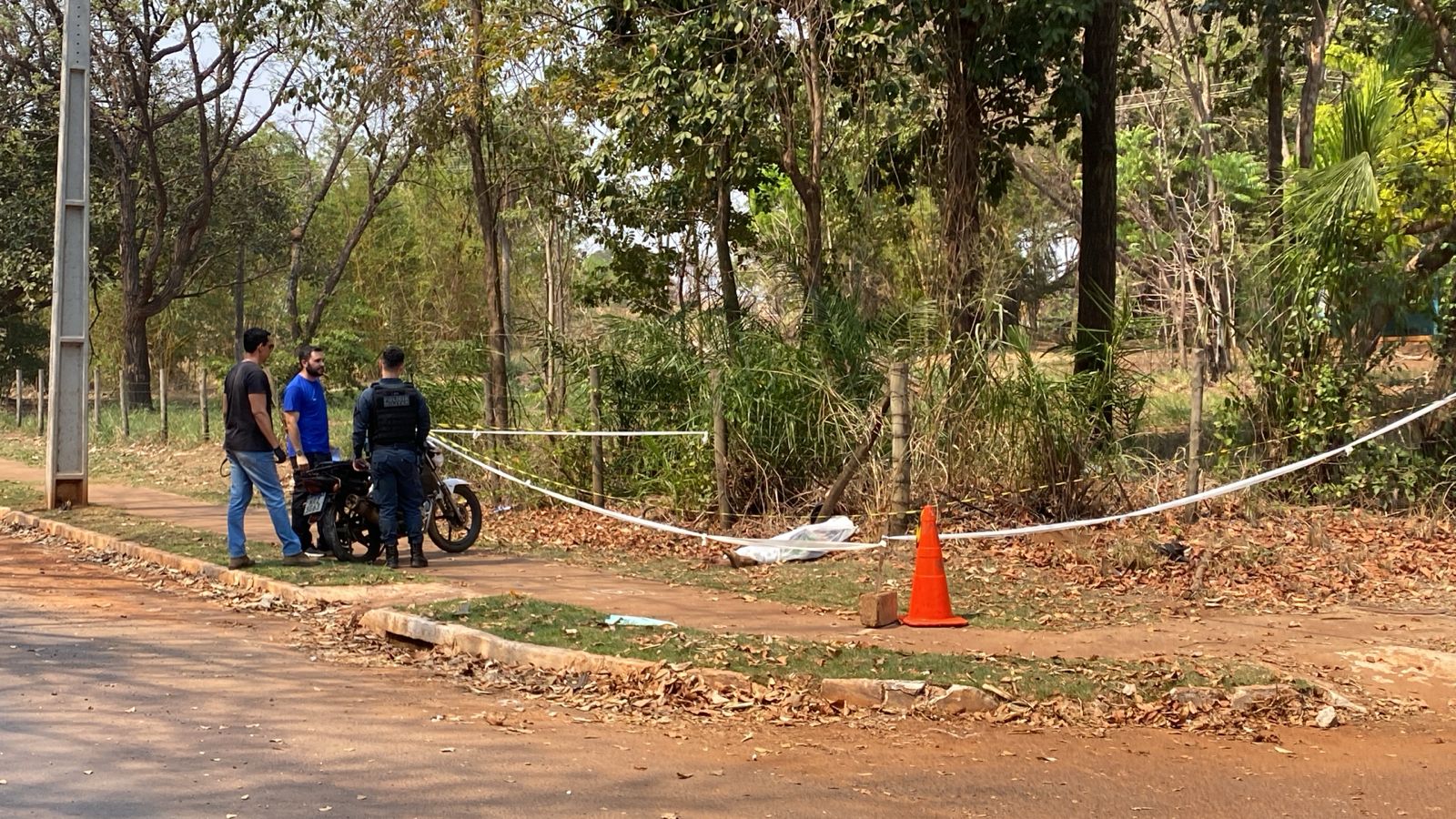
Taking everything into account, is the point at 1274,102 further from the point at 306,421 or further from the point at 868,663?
the point at 868,663

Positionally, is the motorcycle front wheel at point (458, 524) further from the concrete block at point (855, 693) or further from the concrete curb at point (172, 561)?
the concrete block at point (855, 693)

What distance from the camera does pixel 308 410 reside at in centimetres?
1186

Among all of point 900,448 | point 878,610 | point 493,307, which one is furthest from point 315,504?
point 493,307

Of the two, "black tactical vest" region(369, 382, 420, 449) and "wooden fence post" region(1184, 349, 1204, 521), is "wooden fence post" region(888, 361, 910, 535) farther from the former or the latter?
"black tactical vest" region(369, 382, 420, 449)

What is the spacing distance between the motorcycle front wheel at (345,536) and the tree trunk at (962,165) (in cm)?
611

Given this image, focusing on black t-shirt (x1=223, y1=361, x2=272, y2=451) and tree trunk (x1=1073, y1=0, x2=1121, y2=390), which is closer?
black t-shirt (x1=223, y1=361, x2=272, y2=451)

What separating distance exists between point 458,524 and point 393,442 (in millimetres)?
1494

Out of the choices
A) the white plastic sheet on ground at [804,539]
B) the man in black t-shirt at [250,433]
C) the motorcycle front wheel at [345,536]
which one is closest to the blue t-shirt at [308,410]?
the motorcycle front wheel at [345,536]

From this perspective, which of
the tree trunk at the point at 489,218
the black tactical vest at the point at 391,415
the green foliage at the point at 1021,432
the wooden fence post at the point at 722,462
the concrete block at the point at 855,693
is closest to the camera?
the concrete block at the point at 855,693

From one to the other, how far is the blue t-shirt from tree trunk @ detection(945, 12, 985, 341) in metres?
6.24

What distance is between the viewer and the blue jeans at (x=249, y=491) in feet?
35.0

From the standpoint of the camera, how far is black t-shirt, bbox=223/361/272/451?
10.6m

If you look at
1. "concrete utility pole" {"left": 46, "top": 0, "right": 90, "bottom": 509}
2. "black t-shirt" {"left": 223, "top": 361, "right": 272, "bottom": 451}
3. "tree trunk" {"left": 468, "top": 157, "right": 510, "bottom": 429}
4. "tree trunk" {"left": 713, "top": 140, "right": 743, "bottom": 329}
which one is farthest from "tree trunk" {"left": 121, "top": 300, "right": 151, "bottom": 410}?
"black t-shirt" {"left": 223, "top": 361, "right": 272, "bottom": 451}

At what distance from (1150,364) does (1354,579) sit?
3541 mm
